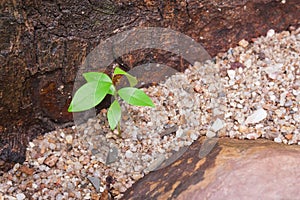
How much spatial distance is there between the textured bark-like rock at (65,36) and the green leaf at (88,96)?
0.14 metres

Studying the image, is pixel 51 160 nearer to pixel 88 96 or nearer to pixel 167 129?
pixel 88 96

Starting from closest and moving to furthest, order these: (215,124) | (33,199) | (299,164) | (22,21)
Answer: (299,164) < (22,21) < (33,199) < (215,124)

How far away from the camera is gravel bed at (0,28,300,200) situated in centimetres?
169

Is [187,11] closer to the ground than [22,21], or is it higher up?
closer to the ground

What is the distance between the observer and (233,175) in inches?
51.3

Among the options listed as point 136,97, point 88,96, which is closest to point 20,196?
point 88,96

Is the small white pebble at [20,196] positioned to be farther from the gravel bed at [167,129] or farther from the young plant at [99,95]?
the young plant at [99,95]

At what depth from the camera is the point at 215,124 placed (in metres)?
1.76

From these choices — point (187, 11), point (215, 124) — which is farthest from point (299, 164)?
point (187, 11)

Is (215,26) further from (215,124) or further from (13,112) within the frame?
(13,112)

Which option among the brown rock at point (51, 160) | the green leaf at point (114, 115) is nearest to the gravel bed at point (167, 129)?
the brown rock at point (51, 160)

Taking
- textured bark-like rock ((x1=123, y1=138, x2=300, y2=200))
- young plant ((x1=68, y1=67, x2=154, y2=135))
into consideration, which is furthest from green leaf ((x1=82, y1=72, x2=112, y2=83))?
textured bark-like rock ((x1=123, y1=138, x2=300, y2=200))

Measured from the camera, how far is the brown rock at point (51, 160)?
1717 millimetres

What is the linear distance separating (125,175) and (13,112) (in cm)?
44
